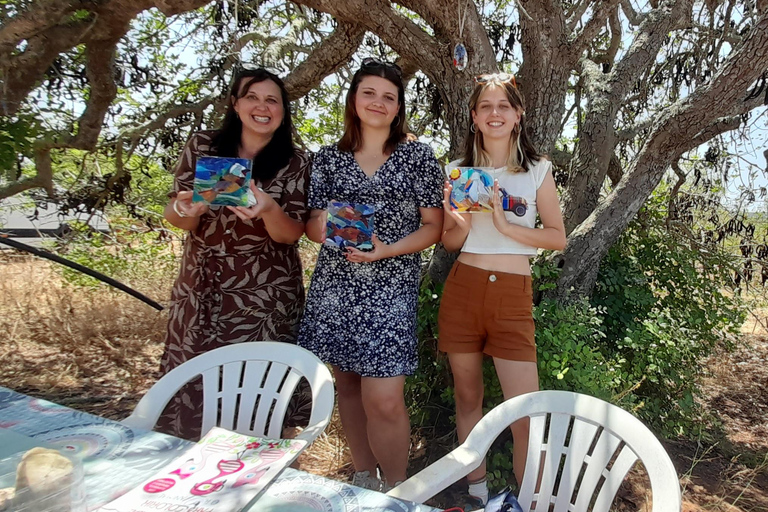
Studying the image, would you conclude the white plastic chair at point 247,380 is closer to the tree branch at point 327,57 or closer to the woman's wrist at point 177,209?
the woman's wrist at point 177,209

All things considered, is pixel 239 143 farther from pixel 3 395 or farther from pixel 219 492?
pixel 219 492

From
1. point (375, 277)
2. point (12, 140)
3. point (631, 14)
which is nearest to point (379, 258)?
point (375, 277)

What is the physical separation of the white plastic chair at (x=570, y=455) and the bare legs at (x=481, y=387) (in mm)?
601

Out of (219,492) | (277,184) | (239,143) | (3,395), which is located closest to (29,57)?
(239,143)

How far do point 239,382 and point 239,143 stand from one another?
1.03m

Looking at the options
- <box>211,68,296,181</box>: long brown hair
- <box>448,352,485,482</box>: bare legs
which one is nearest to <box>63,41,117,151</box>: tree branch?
<box>211,68,296,181</box>: long brown hair

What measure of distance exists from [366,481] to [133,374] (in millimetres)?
2938

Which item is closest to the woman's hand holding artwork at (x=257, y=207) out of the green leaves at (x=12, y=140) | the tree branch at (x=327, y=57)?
the green leaves at (x=12, y=140)

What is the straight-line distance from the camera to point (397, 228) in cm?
215

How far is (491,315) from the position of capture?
6.97ft

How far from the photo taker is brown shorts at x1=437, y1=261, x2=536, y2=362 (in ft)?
6.94

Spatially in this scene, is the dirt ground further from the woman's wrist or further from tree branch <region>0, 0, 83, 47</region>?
tree branch <region>0, 0, 83, 47</region>

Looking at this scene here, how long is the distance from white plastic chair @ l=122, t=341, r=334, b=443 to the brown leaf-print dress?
1.33 feet

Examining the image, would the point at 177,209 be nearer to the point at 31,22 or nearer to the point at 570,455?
the point at 570,455
